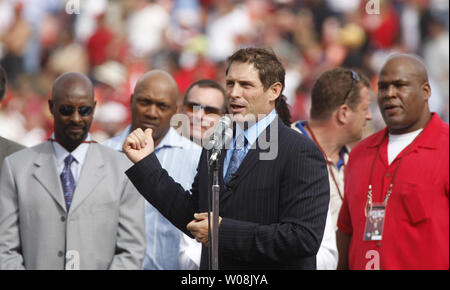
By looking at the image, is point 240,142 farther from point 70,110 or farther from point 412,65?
point 412,65

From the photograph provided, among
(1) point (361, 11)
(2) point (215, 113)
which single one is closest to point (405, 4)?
(1) point (361, 11)

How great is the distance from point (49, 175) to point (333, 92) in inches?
89.6

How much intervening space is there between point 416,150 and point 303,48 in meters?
8.05

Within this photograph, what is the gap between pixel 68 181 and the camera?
14.9ft

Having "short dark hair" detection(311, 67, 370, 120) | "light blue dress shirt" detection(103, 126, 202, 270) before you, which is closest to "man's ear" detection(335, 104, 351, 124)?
"short dark hair" detection(311, 67, 370, 120)

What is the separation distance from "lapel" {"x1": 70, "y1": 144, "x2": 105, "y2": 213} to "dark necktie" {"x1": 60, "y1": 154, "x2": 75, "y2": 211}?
1.8 inches

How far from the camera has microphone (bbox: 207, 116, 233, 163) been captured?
338 centimetres

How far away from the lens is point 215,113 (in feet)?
20.0

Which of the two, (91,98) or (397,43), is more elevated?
(397,43)

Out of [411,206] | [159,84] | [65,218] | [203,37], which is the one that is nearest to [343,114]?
[159,84]

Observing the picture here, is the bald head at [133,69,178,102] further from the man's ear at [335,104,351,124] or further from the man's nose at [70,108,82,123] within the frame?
the man's ear at [335,104,351,124]

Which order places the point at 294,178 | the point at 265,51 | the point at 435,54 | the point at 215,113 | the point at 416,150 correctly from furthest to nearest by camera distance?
the point at 435,54 → the point at 215,113 → the point at 416,150 → the point at 265,51 → the point at 294,178

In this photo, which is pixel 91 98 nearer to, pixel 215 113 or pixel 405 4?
pixel 215 113
